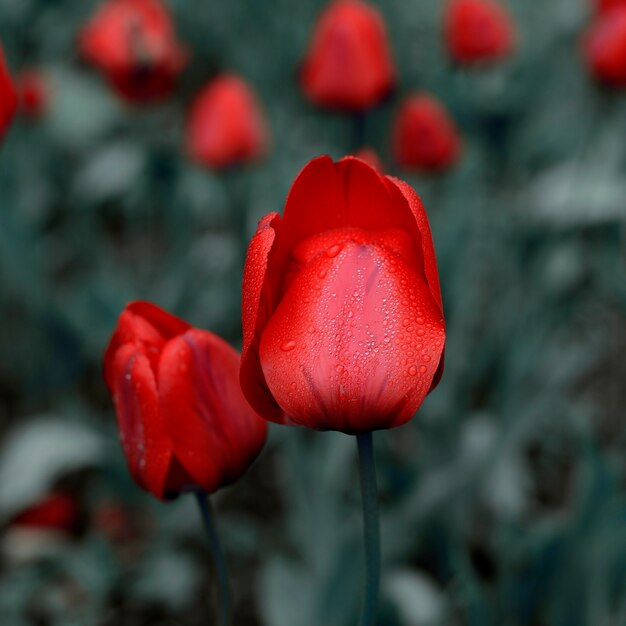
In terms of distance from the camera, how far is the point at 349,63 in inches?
66.6

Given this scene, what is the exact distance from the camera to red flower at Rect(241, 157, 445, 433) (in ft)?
1.90

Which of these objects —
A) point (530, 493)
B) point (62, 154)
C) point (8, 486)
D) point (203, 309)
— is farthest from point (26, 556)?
point (62, 154)

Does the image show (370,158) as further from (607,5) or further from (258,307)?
(607,5)

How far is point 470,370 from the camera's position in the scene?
1.80 m

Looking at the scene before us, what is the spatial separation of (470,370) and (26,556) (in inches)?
33.5

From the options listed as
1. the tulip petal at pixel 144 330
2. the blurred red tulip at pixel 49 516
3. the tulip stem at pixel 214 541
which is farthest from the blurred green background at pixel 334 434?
the tulip petal at pixel 144 330

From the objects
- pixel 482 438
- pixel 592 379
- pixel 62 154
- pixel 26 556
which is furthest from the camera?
pixel 62 154

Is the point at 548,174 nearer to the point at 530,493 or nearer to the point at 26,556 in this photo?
the point at 530,493

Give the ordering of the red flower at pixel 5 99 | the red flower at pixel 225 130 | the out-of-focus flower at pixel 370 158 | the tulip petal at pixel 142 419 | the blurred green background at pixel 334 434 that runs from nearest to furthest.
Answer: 1. the tulip petal at pixel 142 419
2. the out-of-focus flower at pixel 370 158
3. the red flower at pixel 5 99
4. the blurred green background at pixel 334 434
5. the red flower at pixel 225 130

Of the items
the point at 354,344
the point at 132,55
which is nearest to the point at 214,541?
the point at 354,344

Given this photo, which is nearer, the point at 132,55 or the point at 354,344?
the point at 354,344

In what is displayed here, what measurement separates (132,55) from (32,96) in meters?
0.37

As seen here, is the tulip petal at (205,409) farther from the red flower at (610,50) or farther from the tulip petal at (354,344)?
the red flower at (610,50)

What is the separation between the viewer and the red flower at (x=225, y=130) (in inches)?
68.2
